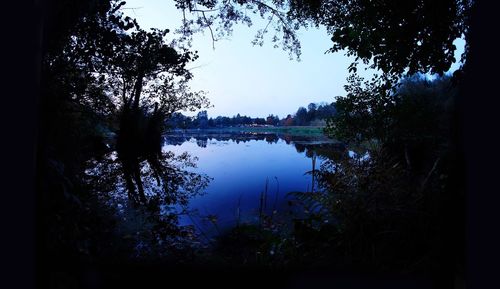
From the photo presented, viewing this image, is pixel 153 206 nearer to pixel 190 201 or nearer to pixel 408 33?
pixel 190 201

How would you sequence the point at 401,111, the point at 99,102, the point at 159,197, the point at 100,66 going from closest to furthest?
the point at 100,66 < the point at 99,102 < the point at 159,197 < the point at 401,111

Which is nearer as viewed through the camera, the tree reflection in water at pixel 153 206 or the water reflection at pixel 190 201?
the tree reflection in water at pixel 153 206

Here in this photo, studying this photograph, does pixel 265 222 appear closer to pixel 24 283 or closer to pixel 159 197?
pixel 159 197

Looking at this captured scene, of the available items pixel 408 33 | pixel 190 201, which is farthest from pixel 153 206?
pixel 408 33

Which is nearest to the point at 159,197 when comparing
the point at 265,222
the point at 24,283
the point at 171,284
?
the point at 265,222

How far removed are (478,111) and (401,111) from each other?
710cm

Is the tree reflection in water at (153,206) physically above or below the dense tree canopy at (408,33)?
below

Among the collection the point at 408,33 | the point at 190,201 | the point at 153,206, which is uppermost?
the point at 408,33

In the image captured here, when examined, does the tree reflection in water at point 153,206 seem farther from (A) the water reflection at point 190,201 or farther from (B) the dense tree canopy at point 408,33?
(B) the dense tree canopy at point 408,33

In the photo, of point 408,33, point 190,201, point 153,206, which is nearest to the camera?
point 408,33

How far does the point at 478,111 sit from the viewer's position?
112cm

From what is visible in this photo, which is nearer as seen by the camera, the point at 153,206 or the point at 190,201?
the point at 153,206

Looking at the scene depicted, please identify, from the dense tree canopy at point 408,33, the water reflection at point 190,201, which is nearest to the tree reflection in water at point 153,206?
the water reflection at point 190,201

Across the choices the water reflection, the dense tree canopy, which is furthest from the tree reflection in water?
the dense tree canopy
